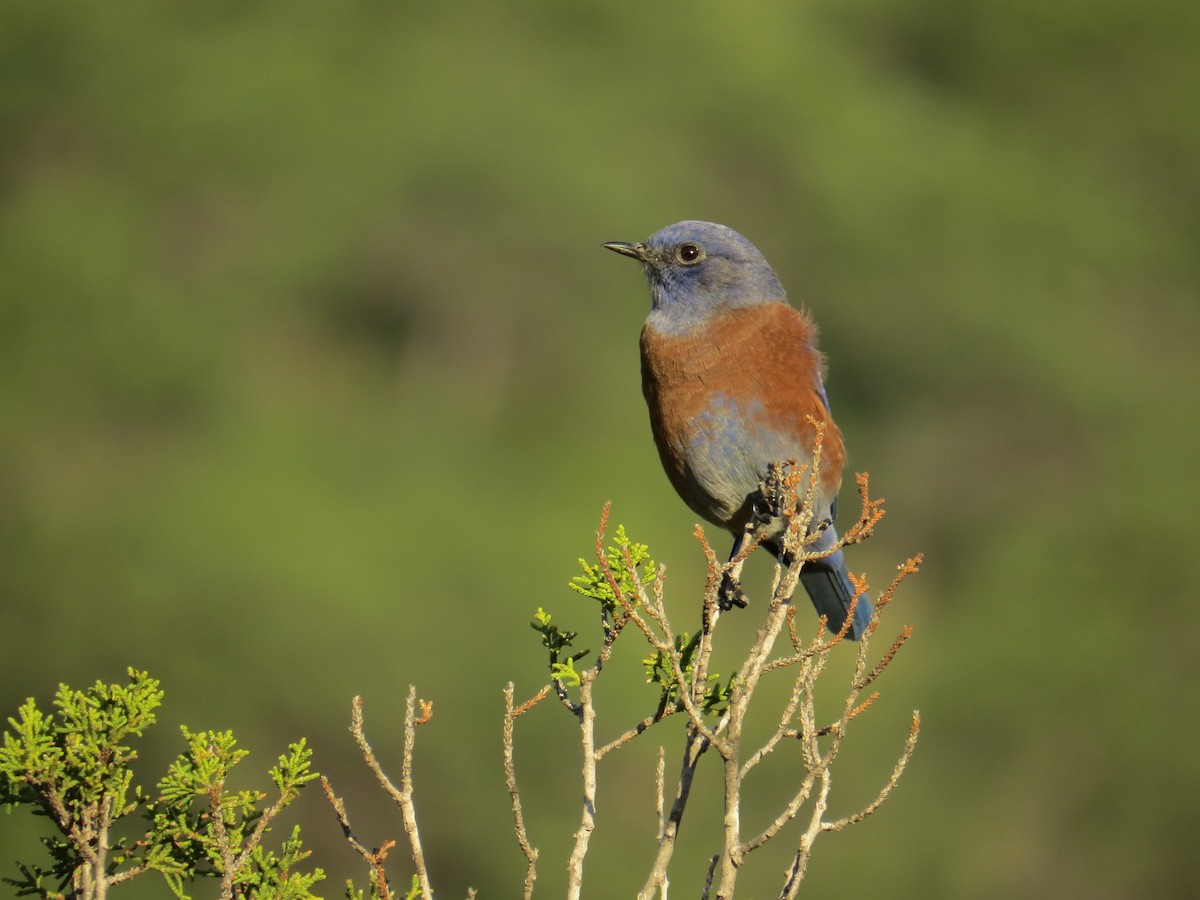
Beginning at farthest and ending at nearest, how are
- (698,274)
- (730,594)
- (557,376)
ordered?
1. (557,376)
2. (698,274)
3. (730,594)

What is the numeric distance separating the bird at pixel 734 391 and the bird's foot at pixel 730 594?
0.89 ft

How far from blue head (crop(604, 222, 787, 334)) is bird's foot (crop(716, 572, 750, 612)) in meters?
1.02

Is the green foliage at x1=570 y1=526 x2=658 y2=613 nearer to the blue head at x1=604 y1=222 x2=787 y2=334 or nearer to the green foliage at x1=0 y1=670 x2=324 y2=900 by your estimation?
the green foliage at x1=0 y1=670 x2=324 y2=900

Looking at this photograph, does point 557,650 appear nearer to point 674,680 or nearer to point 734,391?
point 674,680

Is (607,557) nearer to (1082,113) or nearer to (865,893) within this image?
(865,893)

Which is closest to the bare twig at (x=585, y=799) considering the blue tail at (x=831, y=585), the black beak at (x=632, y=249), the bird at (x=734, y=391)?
the bird at (x=734, y=391)

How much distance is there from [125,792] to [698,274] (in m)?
2.78

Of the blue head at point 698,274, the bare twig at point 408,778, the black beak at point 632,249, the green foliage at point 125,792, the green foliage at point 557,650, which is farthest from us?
the black beak at point 632,249

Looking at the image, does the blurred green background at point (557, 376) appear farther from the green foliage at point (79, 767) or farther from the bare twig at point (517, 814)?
the bare twig at point (517, 814)

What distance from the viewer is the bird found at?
4.56 meters

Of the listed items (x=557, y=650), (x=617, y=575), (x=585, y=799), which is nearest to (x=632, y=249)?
(x=617, y=575)

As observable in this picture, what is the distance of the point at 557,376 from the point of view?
64.0ft

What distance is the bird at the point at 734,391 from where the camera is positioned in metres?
4.56

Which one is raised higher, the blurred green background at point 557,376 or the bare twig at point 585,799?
the blurred green background at point 557,376
